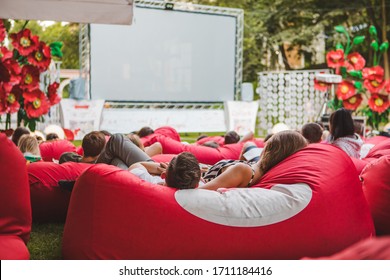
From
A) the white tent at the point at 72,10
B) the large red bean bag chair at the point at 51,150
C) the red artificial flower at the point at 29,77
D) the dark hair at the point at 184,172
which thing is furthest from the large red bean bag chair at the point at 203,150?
the dark hair at the point at 184,172

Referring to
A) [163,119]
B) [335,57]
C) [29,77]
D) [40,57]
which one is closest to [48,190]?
[29,77]

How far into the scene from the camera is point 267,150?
303 centimetres

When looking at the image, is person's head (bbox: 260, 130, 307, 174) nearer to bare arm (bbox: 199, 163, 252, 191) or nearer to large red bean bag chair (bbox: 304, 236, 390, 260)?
bare arm (bbox: 199, 163, 252, 191)

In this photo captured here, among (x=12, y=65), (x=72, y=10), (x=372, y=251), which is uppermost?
(x=72, y=10)

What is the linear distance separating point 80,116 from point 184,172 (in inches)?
330

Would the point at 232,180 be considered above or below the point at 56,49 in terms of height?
below

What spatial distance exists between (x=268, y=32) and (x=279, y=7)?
88 cm

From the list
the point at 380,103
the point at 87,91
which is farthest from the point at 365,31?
the point at 87,91

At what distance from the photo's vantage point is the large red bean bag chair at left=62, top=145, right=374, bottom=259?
247cm

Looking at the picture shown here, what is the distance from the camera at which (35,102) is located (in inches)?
219

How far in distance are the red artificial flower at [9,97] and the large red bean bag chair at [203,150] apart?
4.31 feet

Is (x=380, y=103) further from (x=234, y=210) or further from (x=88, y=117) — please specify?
(x=234, y=210)

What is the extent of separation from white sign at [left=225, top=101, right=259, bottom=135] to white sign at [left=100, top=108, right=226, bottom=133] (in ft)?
0.58

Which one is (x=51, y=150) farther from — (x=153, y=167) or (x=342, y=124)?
(x=342, y=124)
